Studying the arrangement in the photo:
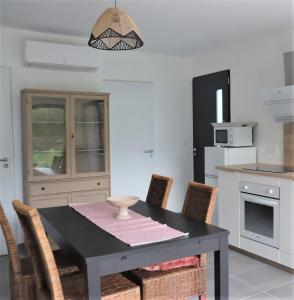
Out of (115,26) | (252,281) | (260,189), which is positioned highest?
(115,26)

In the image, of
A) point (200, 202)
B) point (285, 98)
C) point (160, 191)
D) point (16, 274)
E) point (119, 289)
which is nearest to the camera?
point (119, 289)

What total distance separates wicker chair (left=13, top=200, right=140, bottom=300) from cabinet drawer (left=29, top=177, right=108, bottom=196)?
1.62 meters

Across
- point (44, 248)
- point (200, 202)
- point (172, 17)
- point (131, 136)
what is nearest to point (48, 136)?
point (131, 136)

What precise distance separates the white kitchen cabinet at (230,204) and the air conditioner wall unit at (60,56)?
1.90 metres

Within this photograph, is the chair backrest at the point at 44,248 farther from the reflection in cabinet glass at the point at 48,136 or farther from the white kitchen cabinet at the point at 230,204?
the white kitchen cabinet at the point at 230,204

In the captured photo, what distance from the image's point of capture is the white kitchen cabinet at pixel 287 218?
2.99m

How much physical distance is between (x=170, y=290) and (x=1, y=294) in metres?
1.47

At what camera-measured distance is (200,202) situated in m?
2.43

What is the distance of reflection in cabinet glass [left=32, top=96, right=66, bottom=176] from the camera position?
3623 mm

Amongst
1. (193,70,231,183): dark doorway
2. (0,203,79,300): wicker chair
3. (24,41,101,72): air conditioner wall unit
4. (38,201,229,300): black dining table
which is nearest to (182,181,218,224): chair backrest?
(38,201,229,300): black dining table

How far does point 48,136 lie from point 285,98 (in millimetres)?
→ 2411

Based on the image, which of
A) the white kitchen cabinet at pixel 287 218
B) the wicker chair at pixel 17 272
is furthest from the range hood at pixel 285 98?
the wicker chair at pixel 17 272

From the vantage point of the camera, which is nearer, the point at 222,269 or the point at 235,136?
the point at 222,269

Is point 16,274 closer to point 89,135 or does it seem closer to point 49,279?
point 49,279
